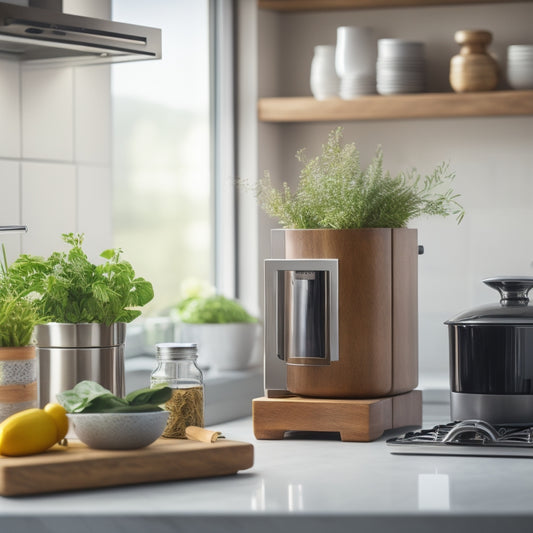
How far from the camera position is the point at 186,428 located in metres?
1.57

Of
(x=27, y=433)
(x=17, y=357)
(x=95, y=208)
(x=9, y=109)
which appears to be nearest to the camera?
(x=27, y=433)

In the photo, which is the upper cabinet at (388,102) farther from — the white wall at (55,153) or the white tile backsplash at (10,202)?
the white tile backsplash at (10,202)

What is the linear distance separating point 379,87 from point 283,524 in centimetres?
197

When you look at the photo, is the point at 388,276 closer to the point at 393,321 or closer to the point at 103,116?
the point at 393,321

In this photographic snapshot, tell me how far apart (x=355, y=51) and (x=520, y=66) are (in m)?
0.47

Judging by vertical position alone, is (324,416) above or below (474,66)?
below

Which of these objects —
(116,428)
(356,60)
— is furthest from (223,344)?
(116,428)

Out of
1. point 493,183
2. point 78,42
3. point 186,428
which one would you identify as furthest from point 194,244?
point 186,428

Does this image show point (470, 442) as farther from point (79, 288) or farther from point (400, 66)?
point (400, 66)

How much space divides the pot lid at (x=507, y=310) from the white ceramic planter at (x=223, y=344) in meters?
1.01

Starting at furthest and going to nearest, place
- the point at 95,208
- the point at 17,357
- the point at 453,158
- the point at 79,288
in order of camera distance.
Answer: the point at 453,158 < the point at 95,208 < the point at 79,288 < the point at 17,357

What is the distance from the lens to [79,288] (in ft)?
5.33

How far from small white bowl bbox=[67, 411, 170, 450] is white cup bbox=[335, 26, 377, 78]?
1.77 m

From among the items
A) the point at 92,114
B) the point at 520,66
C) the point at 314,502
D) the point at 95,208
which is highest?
the point at 520,66
